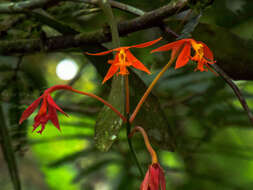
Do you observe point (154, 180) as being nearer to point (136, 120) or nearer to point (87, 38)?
point (136, 120)

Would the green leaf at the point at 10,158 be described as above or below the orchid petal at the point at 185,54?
below

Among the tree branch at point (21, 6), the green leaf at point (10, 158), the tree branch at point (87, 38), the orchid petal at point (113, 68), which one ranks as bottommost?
the green leaf at point (10, 158)

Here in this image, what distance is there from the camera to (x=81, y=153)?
4.23 feet

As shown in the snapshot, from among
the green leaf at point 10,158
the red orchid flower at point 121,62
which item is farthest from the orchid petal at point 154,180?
the green leaf at point 10,158

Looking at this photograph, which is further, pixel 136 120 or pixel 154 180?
pixel 136 120

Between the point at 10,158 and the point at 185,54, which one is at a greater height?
the point at 185,54

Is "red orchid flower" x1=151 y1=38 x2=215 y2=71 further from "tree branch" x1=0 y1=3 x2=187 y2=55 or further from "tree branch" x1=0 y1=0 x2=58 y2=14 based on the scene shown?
"tree branch" x1=0 y1=0 x2=58 y2=14

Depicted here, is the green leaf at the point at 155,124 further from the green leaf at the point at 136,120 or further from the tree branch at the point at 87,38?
the tree branch at the point at 87,38

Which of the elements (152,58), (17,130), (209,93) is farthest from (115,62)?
(209,93)

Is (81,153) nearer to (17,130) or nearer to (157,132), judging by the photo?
(17,130)

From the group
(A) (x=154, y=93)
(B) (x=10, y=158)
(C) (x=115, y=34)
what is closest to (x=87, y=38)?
(C) (x=115, y=34)

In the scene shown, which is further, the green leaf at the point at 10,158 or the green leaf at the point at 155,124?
the green leaf at the point at 10,158

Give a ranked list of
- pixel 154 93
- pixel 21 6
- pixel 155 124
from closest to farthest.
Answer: pixel 155 124 → pixel 21 6 → pixel 154 93

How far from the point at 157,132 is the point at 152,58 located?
493 mm
